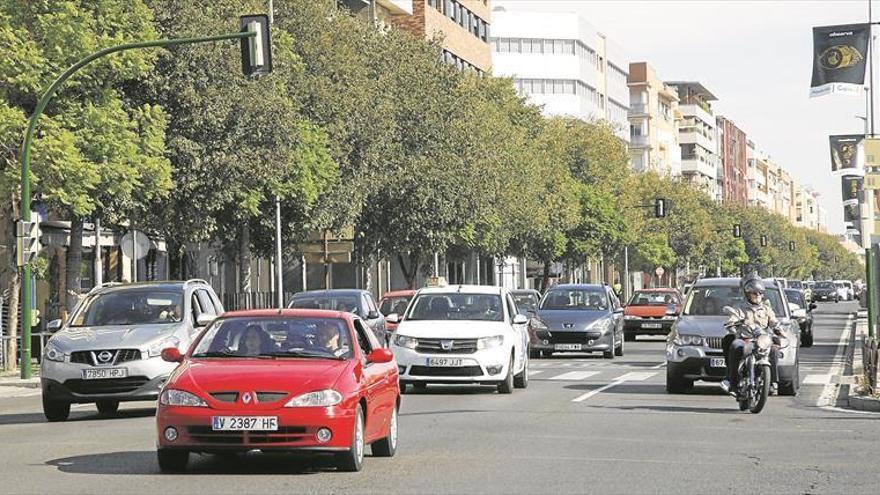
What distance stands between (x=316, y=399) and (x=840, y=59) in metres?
20.6

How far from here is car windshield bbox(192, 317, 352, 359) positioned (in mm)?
14352

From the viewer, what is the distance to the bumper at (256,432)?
13.4m

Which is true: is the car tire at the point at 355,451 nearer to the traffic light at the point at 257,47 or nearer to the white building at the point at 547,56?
the traffic light at the point at 257,47

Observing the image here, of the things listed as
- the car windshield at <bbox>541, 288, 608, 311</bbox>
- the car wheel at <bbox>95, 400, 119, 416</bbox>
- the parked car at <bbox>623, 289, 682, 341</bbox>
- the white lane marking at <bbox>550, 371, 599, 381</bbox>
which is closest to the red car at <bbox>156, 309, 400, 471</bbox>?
the car wheel at <bbox>95, 400, 119, 416</bbox>

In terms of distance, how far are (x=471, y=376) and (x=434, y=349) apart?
2.17ft

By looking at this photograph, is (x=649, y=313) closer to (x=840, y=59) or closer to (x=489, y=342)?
(x=840, y=59)

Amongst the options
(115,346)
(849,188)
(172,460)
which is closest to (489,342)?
(115,346)

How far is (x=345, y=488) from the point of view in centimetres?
1282

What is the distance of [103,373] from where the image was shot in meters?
21.0

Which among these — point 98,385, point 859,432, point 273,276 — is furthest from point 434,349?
point 273,276

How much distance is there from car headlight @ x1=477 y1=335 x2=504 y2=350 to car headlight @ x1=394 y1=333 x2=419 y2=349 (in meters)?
0.91

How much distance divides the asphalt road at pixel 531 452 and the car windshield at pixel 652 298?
90.5 feet

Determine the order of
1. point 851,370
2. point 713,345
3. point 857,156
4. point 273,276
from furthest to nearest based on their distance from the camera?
point 273,276 < point 857,156 < point 851,370 < point 713,345

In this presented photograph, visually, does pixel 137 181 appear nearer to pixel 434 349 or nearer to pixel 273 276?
pixel 434 349
